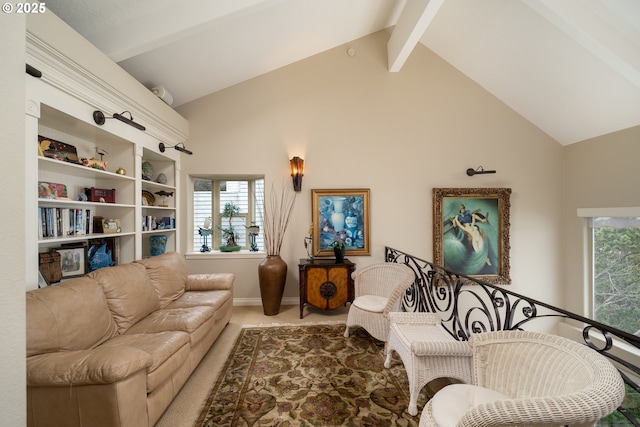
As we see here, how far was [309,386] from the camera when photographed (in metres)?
2.00

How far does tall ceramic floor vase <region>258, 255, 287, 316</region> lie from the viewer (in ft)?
11.0

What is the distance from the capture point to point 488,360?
1349 mm

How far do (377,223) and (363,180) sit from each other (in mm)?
710

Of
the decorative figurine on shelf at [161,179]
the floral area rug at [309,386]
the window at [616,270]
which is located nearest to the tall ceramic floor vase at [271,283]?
the floral area rug at [309,386]

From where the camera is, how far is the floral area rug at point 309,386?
169 cm

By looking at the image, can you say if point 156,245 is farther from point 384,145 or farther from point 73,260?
point 384,145

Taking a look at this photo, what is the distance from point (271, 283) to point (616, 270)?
4.74 meters

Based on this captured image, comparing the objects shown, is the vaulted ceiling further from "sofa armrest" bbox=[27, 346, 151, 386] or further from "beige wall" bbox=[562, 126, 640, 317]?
"sofa armrest" bbox=[27, 346, 151, 386]

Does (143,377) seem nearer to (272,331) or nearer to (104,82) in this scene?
(272,331)

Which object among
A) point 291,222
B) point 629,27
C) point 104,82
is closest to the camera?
point 104,82

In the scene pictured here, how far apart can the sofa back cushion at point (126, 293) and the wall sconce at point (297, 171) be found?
2175 mm

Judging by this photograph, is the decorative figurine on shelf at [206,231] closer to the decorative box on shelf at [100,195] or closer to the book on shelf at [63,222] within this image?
the decorative box on shelf at [100,195]

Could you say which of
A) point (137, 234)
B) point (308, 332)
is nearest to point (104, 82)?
point (137, 234)

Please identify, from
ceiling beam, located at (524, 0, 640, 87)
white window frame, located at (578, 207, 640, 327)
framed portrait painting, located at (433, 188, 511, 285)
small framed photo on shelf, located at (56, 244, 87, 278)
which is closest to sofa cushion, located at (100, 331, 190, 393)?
small framed photo on shelf, located at (56, 244, 87, 278)
